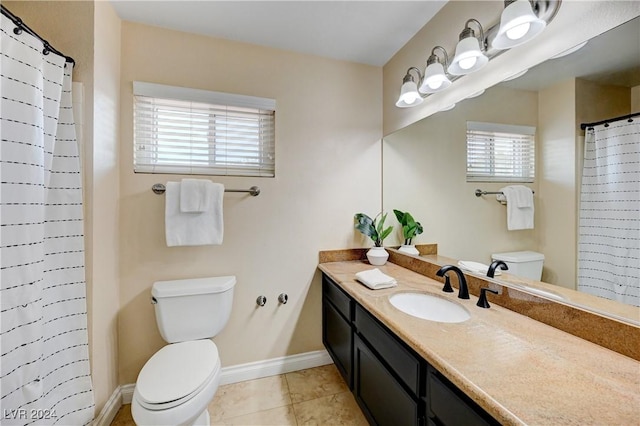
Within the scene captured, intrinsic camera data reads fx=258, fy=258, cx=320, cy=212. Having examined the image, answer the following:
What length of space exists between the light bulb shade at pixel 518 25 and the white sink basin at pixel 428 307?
1.15m

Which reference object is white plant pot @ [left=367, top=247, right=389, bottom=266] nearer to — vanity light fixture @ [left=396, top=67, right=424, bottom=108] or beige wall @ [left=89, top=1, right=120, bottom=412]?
vanity light fixture @ [left=396, top=67, right=424, bottom=108]

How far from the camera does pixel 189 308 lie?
1.55m

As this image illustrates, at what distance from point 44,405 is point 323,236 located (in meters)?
1.65

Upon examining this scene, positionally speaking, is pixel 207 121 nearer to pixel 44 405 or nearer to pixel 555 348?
pixel 44 405

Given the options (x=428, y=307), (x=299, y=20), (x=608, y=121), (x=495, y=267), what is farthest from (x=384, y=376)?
(x=299, y=20)

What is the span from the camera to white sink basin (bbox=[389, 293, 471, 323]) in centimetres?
120

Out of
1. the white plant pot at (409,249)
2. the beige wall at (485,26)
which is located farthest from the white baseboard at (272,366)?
the beige wall at (485,26)

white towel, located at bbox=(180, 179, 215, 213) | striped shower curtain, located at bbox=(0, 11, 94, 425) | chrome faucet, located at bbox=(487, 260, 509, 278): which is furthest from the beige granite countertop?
striped shower curtain, located at bbox=(0, 11, 94, 425)

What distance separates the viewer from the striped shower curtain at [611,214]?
2.69ft

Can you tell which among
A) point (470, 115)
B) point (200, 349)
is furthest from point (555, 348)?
point (200, 349)

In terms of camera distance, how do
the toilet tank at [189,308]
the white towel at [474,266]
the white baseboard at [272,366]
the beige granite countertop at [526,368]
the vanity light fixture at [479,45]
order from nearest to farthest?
the beige granite countertop at [526,368], the vanity light fixture at [479,45], the white towel at [474,266], the toilet tank at [189,308], the white baseboard at [272,366]

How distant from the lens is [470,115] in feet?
4.60

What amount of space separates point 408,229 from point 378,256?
0.30 m

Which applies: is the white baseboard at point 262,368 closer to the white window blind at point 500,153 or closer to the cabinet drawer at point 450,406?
the cabinet drawer at point 450,406
